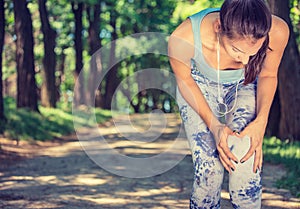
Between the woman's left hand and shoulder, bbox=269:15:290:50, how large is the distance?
0.44 m

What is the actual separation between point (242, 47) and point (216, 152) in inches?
28.6

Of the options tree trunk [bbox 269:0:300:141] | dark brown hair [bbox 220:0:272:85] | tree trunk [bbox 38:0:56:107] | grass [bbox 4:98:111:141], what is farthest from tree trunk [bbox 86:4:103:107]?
dark brown hair [bbox 220:0:272:85]

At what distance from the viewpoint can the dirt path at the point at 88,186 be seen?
6.74 meters

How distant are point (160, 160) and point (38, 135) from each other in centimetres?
524

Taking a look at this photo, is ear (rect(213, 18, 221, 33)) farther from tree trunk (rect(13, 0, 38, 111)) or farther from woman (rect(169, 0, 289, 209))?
tree trunk (rect(13, 0, 38, 111))

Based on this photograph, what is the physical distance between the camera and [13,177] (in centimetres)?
880

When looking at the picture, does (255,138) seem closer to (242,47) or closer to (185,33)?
(242,47)

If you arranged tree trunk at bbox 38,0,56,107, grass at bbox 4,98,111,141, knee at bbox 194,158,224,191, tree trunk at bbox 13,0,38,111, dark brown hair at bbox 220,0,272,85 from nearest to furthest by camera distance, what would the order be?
dark brown hair at bbox 220,0,272,85 → knee at bbox 194,158,224,191 → grass at bbox 4,98,111,141 → tree trunk at bbox 13,0,38,111 → tree trunk at bbox 38,0,56,107

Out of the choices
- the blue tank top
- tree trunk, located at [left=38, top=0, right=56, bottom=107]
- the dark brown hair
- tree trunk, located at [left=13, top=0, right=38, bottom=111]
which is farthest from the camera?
tree trunk, located at [left=38, top=0, right=56, bottom=107]

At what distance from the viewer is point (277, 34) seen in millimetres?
3330

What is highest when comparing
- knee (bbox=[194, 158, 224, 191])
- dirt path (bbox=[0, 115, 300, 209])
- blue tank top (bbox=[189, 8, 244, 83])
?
blue tank top (bbox=[189, 8, 244, 83])

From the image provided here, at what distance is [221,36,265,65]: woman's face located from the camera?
9.77 ft

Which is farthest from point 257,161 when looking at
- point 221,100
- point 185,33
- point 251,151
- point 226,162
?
point 185,33

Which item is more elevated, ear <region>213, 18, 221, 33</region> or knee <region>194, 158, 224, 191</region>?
ear <region>213, 18, 221, 33</region>
